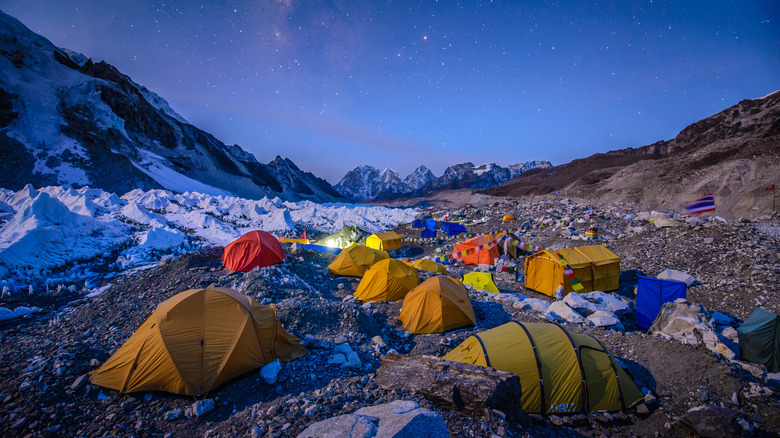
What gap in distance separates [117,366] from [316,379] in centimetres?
317

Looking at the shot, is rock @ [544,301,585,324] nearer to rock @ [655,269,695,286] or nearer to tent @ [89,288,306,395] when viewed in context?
rock @ [655,269,695,286]

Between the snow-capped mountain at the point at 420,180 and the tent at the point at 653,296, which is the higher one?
the snow-capped mountain at the point at 420,180

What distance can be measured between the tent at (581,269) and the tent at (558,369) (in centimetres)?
621

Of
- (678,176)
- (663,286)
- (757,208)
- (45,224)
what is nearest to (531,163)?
→ (678,176)

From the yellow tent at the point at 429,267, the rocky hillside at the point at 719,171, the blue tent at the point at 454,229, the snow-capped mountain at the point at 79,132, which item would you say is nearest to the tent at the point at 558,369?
the yellow tent at the point at 429,267

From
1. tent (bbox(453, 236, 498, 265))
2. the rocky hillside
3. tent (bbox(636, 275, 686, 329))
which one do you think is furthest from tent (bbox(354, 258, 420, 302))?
the rocky hillside

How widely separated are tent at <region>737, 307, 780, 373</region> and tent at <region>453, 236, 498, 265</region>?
1006cm

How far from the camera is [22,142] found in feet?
105

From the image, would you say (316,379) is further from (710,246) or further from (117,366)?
(710,246)

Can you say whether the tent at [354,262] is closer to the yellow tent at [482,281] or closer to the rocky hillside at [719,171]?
the yellow tent at [482,281]

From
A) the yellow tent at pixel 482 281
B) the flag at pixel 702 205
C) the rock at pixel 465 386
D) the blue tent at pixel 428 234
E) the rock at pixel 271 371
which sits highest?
the flag at pixel 702 205

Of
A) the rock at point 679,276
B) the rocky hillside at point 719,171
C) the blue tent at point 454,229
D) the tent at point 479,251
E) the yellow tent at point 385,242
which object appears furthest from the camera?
the blue tent at point 454,229

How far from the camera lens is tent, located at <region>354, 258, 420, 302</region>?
9648mm

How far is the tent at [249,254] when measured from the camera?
11.7 meters
